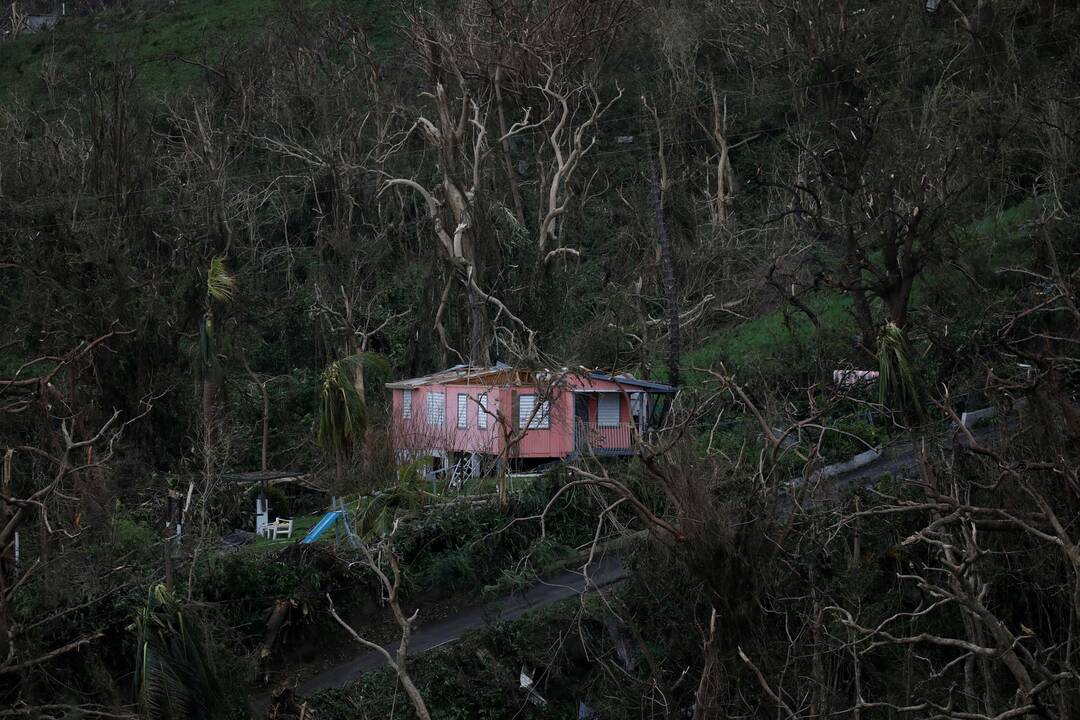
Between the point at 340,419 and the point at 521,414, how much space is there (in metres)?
6.16

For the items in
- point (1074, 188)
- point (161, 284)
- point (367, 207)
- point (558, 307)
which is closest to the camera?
point (1074, 188)

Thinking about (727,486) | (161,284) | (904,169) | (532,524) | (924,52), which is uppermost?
(924,52)

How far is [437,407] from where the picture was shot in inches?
1072

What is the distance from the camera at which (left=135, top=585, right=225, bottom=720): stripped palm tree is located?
1198 cm

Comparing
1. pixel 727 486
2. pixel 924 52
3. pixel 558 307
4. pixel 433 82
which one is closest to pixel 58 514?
pixel 727 486

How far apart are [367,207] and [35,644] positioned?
28.8 metres

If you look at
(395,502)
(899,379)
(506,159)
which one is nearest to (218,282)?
(395,502)

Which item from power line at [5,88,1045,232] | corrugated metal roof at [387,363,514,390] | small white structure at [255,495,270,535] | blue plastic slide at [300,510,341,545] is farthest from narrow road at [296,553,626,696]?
power line at [5,88,1045,232]

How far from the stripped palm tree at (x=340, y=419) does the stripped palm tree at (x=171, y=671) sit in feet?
26.3

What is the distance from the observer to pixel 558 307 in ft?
110

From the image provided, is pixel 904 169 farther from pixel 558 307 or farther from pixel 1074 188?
pixel 558 307

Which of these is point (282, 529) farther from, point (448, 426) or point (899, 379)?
point (899, 379)

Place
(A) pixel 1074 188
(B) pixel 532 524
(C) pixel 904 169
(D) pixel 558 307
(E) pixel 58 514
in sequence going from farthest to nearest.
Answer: (D) pixel 558 307
(C) pixel 904 169
(A) pixel 1074 188
(B) pixel 532 524
(E) pixel 58 514

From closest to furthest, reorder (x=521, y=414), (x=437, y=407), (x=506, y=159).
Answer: (x=521, y=414)
(x=437, y=407)
(x=506, y=159)
